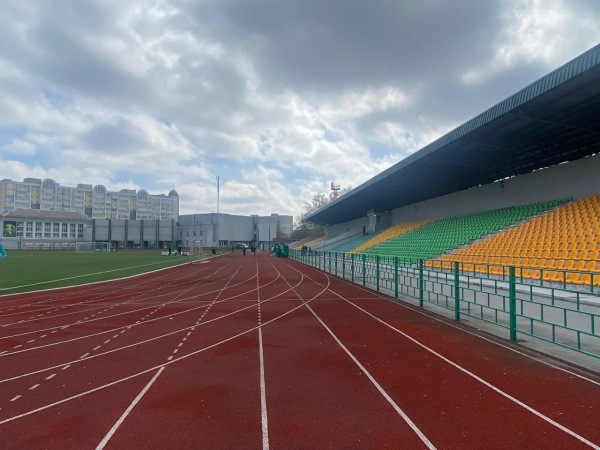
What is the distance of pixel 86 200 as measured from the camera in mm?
139500

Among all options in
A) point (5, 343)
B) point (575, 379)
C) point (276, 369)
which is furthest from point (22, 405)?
point (575, 379)

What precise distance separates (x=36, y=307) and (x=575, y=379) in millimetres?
13462

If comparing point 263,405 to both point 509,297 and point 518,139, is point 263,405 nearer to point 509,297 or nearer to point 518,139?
point 509,297

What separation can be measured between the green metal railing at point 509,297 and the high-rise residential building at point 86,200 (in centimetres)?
13902

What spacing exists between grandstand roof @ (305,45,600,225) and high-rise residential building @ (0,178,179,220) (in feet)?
421

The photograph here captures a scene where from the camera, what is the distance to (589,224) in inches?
597

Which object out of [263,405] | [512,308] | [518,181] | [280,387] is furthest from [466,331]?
[518,181]

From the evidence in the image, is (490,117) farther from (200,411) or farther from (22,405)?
(22,405)

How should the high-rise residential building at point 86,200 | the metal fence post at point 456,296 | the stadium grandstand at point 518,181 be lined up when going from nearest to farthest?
1. the metal fence post at point 456,296
2. the stadium grandstand at point 518,181
3. the high-rise residential building at point 86,200

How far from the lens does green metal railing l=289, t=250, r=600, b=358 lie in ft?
19.6

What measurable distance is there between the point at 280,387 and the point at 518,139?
709 inches

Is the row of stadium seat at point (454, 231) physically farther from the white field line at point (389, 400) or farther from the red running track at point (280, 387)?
the white field line at point (389, 400)

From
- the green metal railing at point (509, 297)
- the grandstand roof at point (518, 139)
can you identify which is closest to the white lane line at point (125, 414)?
the green metal railing at point (509, 297)

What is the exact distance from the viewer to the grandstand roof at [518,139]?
1216 centimetres
